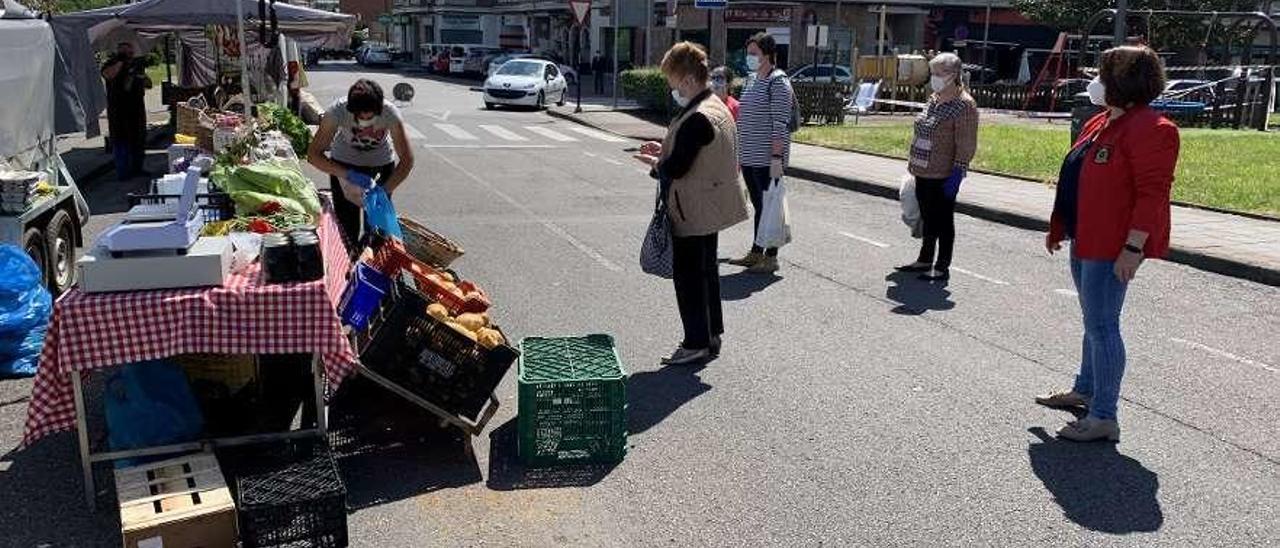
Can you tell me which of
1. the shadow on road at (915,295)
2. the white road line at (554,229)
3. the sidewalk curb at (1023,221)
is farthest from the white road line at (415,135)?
the shadow on road at (915,295)

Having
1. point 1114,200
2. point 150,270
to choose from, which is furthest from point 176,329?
point 1114,200

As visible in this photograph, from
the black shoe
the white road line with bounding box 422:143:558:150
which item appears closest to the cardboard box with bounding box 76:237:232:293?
the black shoe

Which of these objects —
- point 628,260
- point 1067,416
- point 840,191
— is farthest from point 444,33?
point 1067,416

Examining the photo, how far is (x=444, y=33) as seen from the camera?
69875 millimetres

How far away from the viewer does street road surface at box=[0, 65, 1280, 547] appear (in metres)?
4.19

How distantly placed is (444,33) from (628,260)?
210 ft

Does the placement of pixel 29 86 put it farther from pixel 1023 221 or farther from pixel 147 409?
pixel 1023 221

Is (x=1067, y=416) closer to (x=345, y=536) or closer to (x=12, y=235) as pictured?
(x=345, y=536)

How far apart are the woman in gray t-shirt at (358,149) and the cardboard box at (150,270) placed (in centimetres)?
184

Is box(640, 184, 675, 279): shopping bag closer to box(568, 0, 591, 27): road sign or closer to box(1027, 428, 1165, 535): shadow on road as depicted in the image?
box(1027, 428, 1165, 535): shadow on road

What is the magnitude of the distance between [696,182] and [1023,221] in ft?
22.3

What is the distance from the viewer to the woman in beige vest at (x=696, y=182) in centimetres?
575

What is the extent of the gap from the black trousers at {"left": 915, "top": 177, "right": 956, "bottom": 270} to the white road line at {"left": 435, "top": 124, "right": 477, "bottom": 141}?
13476mm

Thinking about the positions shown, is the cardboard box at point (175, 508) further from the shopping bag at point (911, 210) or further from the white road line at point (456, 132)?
the white road line at point (456, 132)
